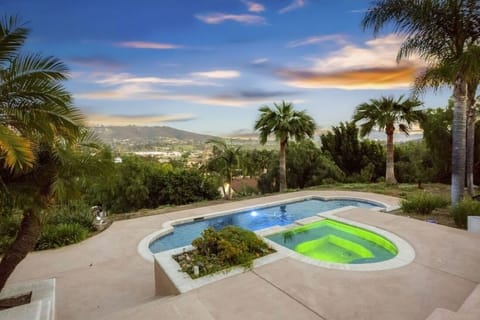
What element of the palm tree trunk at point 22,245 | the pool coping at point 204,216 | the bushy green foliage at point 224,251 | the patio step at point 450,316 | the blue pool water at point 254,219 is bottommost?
the blue pool water at point 254,219

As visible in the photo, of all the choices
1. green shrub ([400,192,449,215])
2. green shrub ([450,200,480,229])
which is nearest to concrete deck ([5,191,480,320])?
green shrub ([450,200,480,229])

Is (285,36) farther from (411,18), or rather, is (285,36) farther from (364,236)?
(364,236)

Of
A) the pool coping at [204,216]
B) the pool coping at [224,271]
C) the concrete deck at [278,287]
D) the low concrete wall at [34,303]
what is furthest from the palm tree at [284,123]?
the low concrete wall at [34,303]

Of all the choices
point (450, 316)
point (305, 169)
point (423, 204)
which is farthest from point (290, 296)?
point (305, 169)

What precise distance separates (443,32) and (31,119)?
10.6 metres

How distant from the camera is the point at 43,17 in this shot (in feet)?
28.7

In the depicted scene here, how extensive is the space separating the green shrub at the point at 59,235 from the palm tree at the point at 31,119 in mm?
3506

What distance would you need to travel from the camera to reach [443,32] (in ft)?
25.0

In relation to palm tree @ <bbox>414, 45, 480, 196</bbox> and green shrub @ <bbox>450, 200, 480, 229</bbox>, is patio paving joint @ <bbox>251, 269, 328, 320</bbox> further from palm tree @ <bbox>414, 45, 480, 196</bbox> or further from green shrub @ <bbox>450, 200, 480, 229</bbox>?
palm tree @ <bbox>414, 45, 480, 196</bbox>

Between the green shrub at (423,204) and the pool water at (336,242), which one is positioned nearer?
the pool water at (336,242)

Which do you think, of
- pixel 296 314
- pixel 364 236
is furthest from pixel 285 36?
pixel 296 314

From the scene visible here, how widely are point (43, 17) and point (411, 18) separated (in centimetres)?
1243

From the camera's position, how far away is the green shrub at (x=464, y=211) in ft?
21.9

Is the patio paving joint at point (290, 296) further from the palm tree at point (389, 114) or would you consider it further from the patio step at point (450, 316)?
the palm tree at point (389, 114)
